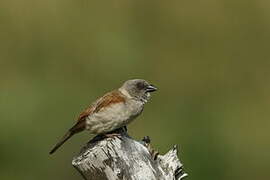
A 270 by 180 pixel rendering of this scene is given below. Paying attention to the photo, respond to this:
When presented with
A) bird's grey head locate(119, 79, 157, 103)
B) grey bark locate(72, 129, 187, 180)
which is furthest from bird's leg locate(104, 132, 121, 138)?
bird's grey head locate(119, 79, 157, 103)

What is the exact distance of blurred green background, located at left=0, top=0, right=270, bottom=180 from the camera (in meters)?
10.4

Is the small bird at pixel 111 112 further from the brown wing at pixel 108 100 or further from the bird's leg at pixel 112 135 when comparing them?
the bird's leg at pixel 112 135

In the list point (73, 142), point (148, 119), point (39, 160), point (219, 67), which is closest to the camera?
point (73, 142)

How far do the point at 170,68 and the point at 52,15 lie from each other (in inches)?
74.5

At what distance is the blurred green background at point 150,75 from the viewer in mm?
10359

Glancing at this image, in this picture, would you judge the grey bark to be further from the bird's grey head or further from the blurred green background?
the blurred green background

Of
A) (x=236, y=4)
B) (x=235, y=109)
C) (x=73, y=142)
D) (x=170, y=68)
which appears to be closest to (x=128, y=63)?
(x=170, y=68)

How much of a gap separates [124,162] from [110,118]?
3.81 feet

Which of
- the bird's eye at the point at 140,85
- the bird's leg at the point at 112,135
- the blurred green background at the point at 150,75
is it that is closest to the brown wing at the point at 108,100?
the bird's eye at the point at 140,85

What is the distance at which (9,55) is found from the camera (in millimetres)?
12383

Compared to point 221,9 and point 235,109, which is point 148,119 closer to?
point 235,109

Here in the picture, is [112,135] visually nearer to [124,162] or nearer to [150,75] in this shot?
[124,162]

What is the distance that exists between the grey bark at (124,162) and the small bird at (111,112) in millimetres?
752

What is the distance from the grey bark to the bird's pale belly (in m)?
0.73
